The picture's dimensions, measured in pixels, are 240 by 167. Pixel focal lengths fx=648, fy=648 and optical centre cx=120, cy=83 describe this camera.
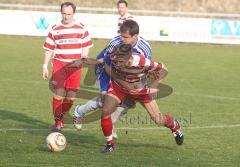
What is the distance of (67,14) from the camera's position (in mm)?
11562

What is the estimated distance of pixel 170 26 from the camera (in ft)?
110

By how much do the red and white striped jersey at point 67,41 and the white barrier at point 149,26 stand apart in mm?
21090

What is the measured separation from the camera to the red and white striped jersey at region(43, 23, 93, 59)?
11852mm

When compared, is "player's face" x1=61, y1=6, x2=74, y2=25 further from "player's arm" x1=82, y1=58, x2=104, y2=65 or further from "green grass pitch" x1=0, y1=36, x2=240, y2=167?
"green grass pitch" x1=0, y1=36, x2=240, y2=167

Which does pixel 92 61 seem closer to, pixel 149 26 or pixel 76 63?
pixel 76 63

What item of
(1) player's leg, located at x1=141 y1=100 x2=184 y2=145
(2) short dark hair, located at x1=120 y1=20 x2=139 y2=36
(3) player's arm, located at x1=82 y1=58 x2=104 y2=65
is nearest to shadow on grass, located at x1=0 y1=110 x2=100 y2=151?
(1) player's leg, located at x1=141 y1=100 x2=184 y2=145

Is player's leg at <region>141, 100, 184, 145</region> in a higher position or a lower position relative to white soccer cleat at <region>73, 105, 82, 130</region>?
higher

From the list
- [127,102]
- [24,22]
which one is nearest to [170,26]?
[24,22]

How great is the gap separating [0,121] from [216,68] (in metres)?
14.1

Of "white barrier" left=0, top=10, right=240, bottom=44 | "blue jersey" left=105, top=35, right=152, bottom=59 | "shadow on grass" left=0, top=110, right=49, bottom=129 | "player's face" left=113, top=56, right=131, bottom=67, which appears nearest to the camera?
"player's face" left=113, top=56, right=131, bottom=67

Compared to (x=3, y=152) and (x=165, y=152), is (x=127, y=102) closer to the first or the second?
(x=165, y=152)

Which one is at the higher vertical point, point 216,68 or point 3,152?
point 3,152

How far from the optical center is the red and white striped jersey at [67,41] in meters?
11.9

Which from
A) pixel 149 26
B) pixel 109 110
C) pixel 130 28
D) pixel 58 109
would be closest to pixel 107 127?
pixel 109 110
